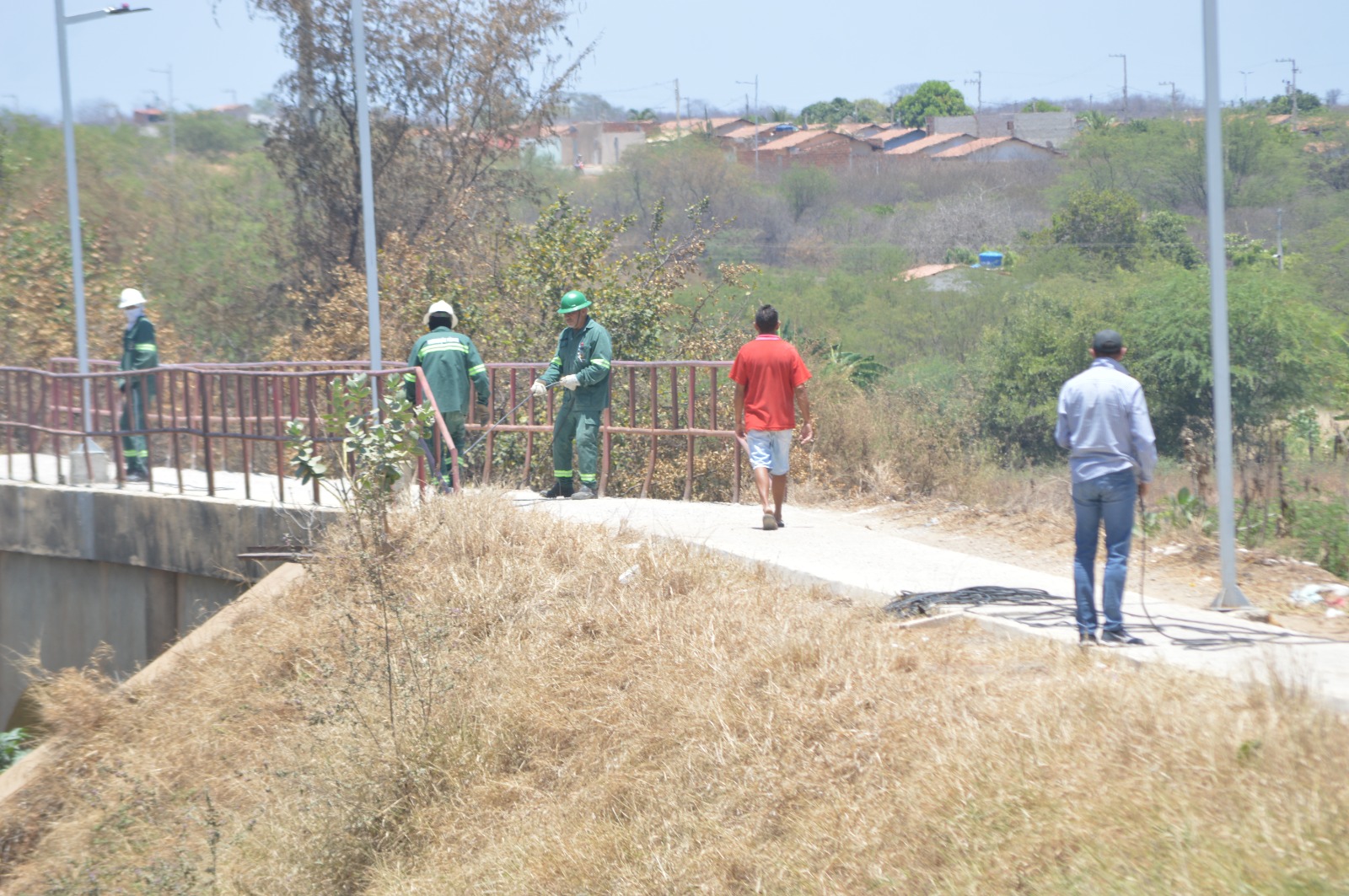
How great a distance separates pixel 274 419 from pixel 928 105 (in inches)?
3902

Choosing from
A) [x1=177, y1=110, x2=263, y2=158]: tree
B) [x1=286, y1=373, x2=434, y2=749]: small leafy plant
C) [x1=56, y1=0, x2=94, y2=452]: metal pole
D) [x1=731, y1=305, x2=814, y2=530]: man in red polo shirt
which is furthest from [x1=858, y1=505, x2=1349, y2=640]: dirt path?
[x1=177, y1=110, x2=263, y2=158]: tree

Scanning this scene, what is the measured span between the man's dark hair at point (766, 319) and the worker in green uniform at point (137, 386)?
5.99 metres

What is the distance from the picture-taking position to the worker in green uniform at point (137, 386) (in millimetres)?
12602

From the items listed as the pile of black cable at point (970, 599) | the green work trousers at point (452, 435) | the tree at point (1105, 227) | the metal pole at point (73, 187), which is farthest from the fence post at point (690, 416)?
the tree at point (1105, 227)

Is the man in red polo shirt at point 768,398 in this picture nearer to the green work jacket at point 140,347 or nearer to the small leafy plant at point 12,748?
the small leafy plant at point 12,748

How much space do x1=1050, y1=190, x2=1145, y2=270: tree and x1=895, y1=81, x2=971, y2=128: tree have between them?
5610cm

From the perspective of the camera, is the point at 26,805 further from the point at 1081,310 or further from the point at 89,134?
the point at 89,134

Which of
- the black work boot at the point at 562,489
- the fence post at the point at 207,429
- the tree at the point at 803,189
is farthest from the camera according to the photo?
the tree at the point at 803,189

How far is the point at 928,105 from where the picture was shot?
341 ft

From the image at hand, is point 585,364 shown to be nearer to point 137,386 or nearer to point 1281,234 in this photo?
point 137,386

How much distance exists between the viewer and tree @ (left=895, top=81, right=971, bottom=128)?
336 ft

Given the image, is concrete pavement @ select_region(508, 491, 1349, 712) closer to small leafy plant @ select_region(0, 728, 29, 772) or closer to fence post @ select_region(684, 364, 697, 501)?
fence post @ select_region(684, 364, 697, 501)

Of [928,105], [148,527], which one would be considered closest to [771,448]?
[148,527]

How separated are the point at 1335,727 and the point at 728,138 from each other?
85936 mm
